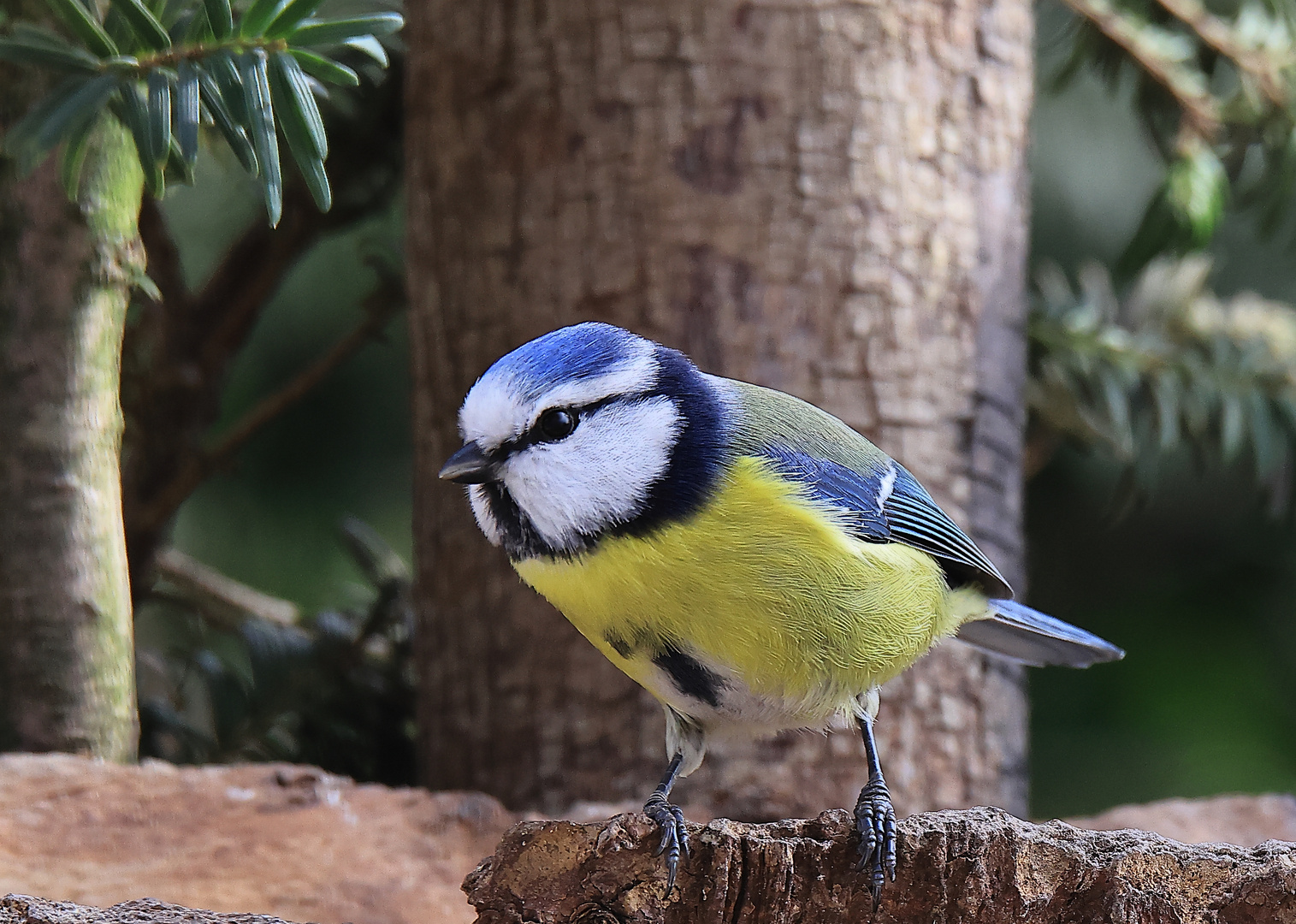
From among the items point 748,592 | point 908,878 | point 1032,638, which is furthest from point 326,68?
point 1032,638

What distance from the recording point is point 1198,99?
2051 millimetres

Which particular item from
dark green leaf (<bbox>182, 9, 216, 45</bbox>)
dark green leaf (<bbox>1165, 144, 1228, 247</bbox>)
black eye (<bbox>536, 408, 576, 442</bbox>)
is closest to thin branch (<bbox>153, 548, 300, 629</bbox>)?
black eye (<bbox>536, 408, 576, 442</bbox>)

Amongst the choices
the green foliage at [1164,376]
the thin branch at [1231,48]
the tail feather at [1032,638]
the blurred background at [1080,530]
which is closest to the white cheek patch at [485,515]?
the tail feather at [1032,638]

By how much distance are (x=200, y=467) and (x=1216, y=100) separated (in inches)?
67.5

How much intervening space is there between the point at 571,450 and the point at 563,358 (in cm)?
8

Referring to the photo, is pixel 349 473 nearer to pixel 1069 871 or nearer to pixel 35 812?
pixel 35 812

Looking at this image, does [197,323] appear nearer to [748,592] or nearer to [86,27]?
[86,27]

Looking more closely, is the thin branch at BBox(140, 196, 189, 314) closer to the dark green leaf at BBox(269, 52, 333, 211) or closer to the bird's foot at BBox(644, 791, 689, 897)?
the dark green leaf at BBox(269, 52, 333, 211)

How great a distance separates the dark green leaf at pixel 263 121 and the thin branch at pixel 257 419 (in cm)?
100

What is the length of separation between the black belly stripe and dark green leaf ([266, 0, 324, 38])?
1.96ft

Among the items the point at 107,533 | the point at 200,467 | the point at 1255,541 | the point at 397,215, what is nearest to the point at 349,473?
the point at 397,215

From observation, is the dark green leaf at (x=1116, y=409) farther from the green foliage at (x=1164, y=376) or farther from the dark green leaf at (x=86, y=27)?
the dark green leaf at (x=86, y=27)

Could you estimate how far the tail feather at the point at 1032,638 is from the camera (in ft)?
4.76

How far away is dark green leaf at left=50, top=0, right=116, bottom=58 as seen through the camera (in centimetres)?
100
